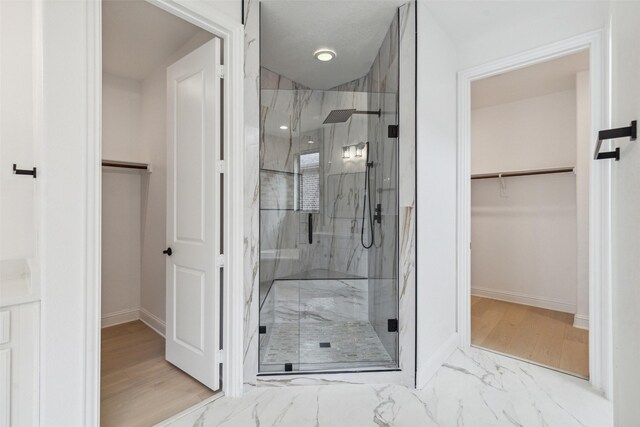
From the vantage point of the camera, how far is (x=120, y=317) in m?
3.27

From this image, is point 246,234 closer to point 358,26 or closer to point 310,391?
point 310,391

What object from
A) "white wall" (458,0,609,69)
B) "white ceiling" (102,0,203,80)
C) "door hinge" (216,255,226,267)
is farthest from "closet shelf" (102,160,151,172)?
"white wall" (458,0,609,69)

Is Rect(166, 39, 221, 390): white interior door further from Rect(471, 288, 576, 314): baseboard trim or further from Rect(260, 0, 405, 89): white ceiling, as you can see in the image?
Rect(471, 288, 576, 314): baseboard trim

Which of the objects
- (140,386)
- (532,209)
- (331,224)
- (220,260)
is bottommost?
(140,386)

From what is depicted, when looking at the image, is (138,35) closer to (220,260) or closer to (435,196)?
(220,260)

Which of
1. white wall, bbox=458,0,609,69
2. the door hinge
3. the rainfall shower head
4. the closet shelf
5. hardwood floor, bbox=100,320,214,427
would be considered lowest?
hardwood floor, bbox=100,320,214,427

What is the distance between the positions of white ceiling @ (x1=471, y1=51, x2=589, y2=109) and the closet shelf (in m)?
3.64

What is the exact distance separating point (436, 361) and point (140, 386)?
2179mm

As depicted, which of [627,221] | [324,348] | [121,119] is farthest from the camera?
[121,119]

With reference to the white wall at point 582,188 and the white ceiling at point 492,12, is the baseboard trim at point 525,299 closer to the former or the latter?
the white wall at point 582,188

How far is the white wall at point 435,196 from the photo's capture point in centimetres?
217

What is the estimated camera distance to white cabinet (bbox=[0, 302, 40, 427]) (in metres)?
1.16

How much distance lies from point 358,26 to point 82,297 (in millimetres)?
2593

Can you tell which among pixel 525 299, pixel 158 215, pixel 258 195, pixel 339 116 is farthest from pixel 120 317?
pixel 525 299
